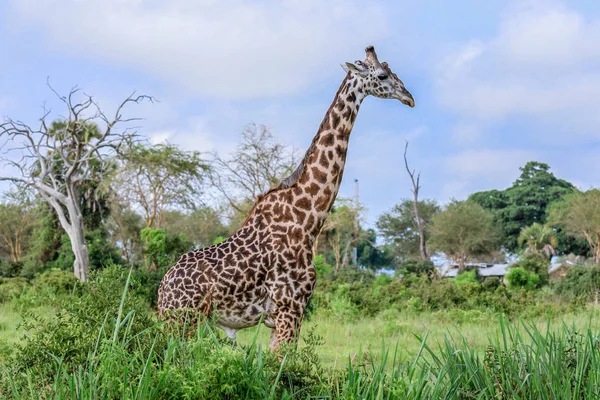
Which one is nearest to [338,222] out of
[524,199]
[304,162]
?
[524,199]

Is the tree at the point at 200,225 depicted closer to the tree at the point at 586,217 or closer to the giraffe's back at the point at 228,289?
the tree at the point at 586,217

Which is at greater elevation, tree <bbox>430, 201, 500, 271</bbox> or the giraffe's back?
tree <bbox>430, 201, 500, 271</bbox>

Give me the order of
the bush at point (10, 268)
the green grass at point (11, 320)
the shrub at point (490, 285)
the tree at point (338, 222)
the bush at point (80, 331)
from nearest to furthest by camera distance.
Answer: the bush at point (80, 331) < the green grass at point (11, 320) < the shrub at point (490, 285) < the bush at point (10, 268) < the tree at point (338, 222)

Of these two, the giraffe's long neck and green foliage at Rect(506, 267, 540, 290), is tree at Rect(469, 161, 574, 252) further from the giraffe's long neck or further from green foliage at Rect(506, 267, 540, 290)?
the giraffe's long neck

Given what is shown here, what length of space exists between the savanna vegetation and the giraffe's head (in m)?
1.75

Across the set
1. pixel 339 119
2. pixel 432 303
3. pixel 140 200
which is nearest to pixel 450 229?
pixel 140 200

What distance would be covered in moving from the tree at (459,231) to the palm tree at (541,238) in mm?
2340

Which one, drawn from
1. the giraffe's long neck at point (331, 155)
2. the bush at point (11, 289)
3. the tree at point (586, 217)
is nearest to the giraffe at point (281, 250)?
the giraffe's long neck at point (331, 155)

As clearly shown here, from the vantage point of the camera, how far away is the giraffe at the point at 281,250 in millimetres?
4715

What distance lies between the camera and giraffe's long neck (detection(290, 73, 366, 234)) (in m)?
4.91

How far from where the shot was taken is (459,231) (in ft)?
140

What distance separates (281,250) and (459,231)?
1541 inches

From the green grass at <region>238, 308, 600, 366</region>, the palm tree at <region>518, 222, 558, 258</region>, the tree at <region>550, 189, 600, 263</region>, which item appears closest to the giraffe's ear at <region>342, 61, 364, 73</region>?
the green grass at <region>238, 308, 600, 366</region>

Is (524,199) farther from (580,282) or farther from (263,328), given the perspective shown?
(263,328)
